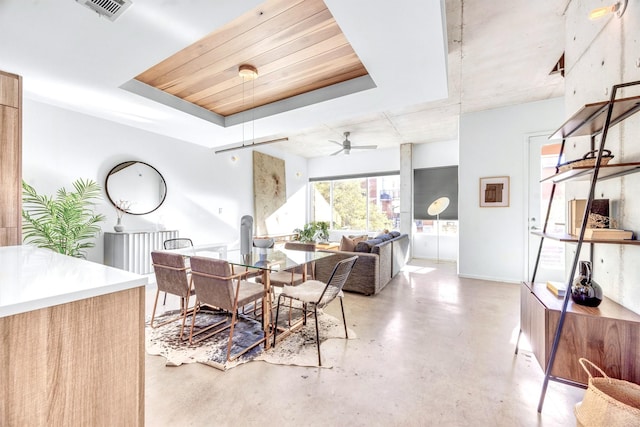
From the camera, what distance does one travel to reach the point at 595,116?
1550mm

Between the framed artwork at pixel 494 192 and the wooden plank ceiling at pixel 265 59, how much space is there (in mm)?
3003

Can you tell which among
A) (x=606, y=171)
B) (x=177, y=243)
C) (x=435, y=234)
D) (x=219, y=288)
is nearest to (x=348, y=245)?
(x=219, y=288)

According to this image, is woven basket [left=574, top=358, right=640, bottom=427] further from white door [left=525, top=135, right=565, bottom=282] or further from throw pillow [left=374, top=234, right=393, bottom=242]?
white door [left=525, top=135, right=565, bottom=282]

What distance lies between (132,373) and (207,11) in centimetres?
208

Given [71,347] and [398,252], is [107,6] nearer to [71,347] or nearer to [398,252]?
[71,347]

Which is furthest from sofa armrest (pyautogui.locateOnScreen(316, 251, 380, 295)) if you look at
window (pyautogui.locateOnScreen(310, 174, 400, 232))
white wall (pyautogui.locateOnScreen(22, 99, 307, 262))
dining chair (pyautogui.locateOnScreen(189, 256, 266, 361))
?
window (pyautogui.locateOnScreen(310, 174, 400, 232))

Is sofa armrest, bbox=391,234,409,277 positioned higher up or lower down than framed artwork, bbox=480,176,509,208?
lower down

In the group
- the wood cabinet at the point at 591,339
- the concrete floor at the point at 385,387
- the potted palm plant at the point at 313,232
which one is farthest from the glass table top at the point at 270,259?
the potted palm plant at the point at 313,232

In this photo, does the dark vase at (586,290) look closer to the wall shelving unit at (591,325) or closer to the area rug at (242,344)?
the wall shelving unit at (591,325)

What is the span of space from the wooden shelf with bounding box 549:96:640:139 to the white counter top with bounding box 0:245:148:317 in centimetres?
234

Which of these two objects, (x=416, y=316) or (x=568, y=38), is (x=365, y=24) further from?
(x=416, y=316)

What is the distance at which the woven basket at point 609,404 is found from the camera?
1.09 metres

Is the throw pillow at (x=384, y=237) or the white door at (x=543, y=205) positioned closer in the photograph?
the white door at (x=543, y=205)

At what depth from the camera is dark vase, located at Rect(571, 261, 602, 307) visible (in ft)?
5.02
